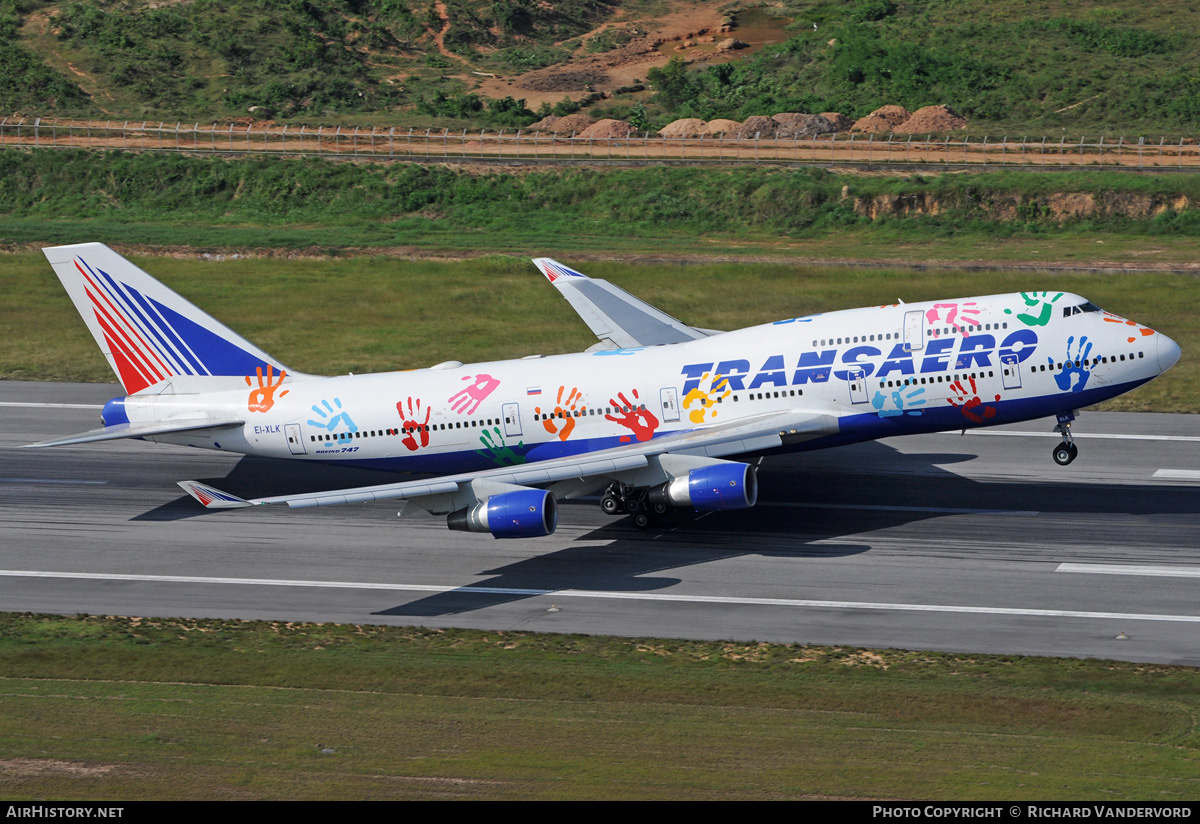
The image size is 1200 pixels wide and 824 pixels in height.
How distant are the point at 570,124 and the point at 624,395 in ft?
265

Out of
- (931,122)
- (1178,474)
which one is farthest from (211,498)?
(931,122)

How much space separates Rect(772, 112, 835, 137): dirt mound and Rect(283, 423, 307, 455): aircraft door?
75.3m

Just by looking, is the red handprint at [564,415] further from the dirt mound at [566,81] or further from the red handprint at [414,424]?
the dirt mound at [566,81]

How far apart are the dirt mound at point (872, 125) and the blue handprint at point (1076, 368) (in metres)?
73.6

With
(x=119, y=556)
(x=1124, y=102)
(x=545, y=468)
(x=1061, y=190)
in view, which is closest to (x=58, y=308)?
(x=119, y=556)

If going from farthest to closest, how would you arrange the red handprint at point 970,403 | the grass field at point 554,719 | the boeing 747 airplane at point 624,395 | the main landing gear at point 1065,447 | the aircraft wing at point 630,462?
the main landing gear at point 1065,447 < the red handprint at point 970,403 < the boeing 747 airplane at point 624,395 < the aircraft wing at point 630,462 < the grass field at point 554,719

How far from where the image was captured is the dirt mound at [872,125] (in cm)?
10800

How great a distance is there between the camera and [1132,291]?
6844cm

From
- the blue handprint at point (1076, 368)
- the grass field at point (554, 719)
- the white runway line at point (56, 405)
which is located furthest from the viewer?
the white runway line at point (56, 405)

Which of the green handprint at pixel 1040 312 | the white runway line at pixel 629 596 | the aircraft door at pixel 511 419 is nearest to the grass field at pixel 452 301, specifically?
the green handprint at pixel 1040 312

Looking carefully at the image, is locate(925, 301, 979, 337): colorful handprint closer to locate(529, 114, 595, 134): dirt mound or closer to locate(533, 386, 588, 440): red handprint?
locate(533, 386, 588, 440): red handprint

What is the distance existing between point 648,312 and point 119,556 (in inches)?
790

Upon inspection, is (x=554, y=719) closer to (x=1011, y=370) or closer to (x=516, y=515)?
(x=516, y=515)

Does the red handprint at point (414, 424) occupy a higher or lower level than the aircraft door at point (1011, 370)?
lower
